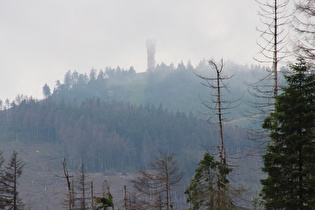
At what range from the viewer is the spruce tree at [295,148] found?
1381 cm

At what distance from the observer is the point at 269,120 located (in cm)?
1650

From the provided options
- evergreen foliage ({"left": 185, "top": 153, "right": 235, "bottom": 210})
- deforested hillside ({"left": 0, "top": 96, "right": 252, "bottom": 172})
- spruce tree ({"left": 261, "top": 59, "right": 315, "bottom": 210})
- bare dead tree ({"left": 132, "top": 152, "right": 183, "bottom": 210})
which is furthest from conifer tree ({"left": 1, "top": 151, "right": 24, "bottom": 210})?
deforested hillside ({"left": 0, "top": 96, "right": 252, "bottom": 172})

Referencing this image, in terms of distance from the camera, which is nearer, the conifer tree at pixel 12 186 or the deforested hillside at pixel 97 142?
the conifer tree at pixel 12 186

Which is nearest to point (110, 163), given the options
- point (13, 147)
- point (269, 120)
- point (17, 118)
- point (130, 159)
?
point (130, 159)

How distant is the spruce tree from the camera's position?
13812 millimetres

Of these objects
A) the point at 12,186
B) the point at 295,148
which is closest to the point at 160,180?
the point at 295,148

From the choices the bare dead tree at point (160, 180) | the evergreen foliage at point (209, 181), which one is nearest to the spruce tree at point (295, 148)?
the evergreen foliage at point (209, 181)

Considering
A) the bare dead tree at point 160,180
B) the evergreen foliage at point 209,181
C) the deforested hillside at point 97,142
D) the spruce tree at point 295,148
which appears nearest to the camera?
the spruce tree at point 295,148

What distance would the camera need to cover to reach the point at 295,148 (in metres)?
14.1

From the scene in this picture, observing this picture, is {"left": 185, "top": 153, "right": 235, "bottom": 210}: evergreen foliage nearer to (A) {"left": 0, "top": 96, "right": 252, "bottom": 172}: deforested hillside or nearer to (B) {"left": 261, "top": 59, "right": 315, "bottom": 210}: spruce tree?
(B) {"left": 261, "top": 59, "right": 315, "bottom": 210}: spruce tree

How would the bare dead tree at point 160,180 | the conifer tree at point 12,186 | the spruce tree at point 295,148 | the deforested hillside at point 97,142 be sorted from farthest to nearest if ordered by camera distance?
the deforested hillside at point 97,142
the conifer tree at point 12,186
the bare dead tree at point 160,180
the spruce tree at point 295,148

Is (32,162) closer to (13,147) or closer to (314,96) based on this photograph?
(13,147)

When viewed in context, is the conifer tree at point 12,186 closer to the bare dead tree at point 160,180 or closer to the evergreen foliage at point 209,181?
the bare dead tree at point 160,180

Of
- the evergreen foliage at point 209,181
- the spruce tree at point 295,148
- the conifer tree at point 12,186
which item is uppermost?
the spruce tree at point 295,148
